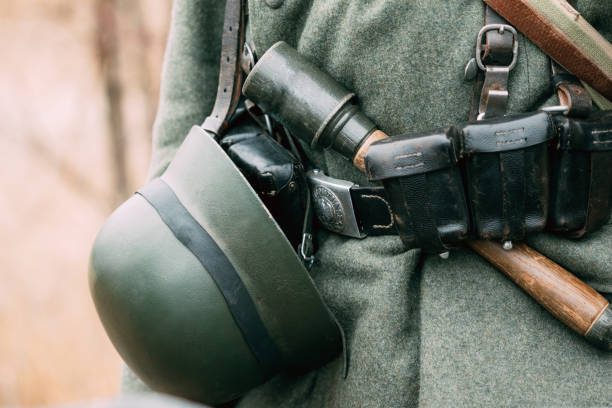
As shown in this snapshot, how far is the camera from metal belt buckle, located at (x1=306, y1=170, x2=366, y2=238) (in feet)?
3.76

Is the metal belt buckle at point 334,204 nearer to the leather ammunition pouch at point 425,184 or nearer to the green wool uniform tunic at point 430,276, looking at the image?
the green wool uniform tunic at point 430,276

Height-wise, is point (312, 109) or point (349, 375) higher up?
point (312, 109)

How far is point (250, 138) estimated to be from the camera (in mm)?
1243

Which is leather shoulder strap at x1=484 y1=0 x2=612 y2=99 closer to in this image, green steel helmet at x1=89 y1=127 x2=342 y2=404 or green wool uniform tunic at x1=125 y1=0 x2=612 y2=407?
green wool uniform tunic at x1=125 y1=0 x2=612 y2=407

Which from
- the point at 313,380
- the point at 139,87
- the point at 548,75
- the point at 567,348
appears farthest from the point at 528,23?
the point at 139,87

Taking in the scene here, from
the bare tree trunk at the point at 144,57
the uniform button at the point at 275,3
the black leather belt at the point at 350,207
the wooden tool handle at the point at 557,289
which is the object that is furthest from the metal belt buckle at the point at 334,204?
the bare tree trunk at the point at 144,57

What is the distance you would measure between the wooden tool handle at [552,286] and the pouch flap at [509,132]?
21cm

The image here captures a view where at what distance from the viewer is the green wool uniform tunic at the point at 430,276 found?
101 cm

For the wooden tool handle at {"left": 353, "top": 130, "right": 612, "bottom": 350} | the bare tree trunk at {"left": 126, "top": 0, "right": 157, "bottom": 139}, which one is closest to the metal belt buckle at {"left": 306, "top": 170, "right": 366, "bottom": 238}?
the wooden tool handle at {"left": 353, "top": 130, "right": 612, "bottom": 350}

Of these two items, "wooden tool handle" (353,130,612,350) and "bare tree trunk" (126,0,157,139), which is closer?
"wooden tool handle" (353,130,612,350)

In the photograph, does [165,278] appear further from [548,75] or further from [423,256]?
[548,75]

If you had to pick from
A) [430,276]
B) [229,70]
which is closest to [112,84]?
[229,70]

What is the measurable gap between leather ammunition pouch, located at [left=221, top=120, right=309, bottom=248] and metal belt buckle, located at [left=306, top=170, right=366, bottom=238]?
0.03m

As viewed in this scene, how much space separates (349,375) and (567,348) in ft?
1.42
